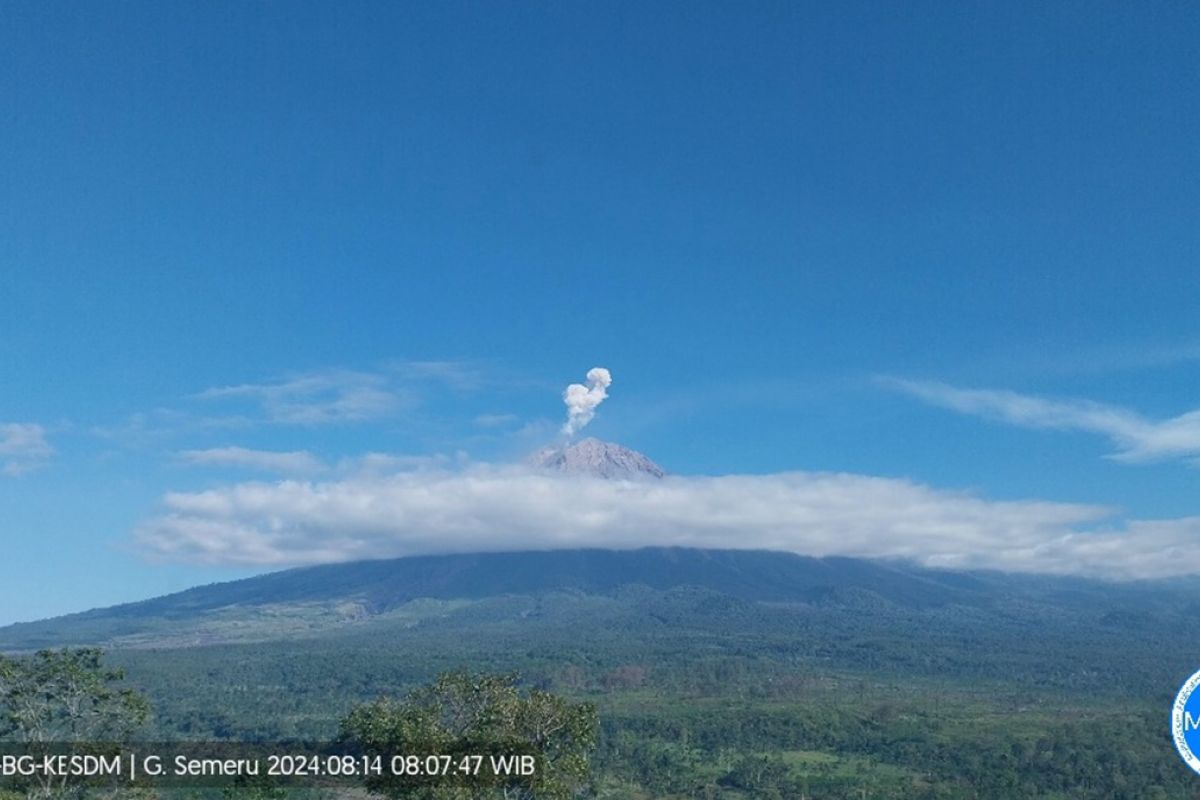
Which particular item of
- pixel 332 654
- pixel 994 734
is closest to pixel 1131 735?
pixel 994 734

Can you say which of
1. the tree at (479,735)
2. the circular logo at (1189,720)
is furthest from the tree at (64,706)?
the circular logo at (1189,720)

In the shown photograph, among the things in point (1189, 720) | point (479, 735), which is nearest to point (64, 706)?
point (479, 735)

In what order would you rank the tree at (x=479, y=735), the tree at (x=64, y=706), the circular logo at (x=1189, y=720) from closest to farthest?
the circular logo at (x=1189, y=720), the tree at (x=479, y=735), the tree at (x=64, y=706)

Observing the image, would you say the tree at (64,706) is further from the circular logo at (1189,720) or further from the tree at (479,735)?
the circular logo at (1189,720)

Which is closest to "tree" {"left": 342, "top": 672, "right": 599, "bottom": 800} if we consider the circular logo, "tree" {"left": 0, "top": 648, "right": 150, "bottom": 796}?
"tree" {"left": 0, "top": 648, "right": 150, "bottom": 796}

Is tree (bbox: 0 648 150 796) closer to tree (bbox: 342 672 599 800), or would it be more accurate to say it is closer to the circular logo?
tree (bbox: 342 672 599 800)

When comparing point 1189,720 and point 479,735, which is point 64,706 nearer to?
point 479,735
